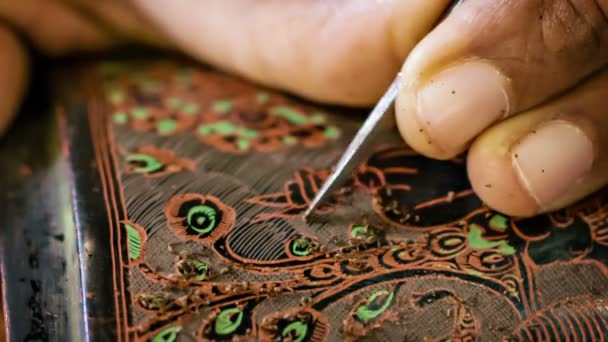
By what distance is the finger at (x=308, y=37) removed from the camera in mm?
553

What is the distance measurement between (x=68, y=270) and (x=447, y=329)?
0.28m

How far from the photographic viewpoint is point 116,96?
2.25 feet

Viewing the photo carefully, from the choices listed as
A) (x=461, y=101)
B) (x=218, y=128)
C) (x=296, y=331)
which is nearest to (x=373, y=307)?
(x=296, y=331)

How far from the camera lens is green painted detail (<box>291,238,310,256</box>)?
0.47 m

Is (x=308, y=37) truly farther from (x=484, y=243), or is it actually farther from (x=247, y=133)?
(x=484, y=243)

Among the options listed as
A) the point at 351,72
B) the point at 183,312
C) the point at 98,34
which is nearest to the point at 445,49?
the point at 351,72

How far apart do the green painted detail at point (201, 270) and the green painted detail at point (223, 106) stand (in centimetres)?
24

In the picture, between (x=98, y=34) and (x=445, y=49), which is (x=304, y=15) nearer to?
(x=445, y=49)

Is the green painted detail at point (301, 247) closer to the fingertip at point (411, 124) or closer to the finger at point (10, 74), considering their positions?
the fingertip at point (411, 124)

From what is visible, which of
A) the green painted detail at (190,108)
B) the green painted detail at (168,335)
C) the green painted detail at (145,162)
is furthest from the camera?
the green painted detail at (190,108)

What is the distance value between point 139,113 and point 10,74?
0.15 meters

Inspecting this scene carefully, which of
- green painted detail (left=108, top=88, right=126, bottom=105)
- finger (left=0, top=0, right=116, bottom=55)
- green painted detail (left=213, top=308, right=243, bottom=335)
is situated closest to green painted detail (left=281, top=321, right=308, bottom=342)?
green painted detail (left=213, top=308, right=243, bottom=335)

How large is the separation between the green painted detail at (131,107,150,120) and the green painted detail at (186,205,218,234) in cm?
18

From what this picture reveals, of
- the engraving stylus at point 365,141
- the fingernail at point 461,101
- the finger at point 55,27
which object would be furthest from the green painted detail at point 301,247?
the finger at point 55,27
